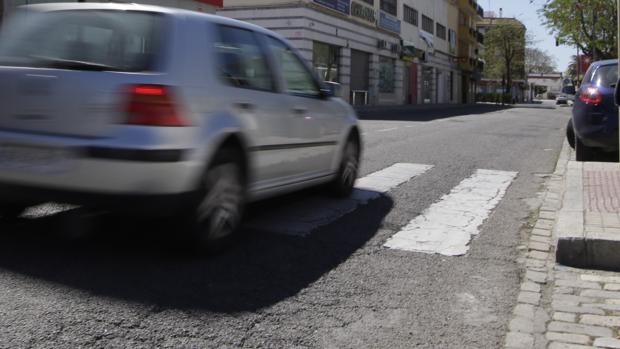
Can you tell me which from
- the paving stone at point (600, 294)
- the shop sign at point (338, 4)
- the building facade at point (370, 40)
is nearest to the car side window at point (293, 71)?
the paving stone at point (600, 294)

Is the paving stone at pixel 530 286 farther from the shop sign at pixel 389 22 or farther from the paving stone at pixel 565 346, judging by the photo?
the shop sign at pixel 389 22

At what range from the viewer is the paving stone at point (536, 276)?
4.18 m

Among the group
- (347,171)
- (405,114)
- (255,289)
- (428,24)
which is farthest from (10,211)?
(428,24)

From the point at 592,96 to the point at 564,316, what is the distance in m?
6.16

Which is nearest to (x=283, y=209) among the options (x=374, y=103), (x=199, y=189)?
(x=199, y=189)

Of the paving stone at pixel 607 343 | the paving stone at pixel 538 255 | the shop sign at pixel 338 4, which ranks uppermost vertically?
the shop sign at pixel 338 4

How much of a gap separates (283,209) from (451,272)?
217 centimetres

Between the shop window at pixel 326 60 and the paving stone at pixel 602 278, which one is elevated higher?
the shop window at pixel 326 60

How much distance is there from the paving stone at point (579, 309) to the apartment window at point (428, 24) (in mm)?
57044

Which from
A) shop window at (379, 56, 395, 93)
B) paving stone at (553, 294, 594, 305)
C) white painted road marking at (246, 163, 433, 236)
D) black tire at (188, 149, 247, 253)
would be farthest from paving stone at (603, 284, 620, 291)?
shop window at (379, 56, 395, 93)

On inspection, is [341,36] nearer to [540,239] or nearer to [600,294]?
[540,239]

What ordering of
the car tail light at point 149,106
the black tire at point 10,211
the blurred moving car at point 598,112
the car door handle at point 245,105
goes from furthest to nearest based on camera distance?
the blurred moving car at point 598,112
the black tire at point 10,211
the car door handle at point 245,105
the car tail light at point 149,106

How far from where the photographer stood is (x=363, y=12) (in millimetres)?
41750

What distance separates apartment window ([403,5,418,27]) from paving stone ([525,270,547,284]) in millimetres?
49699
